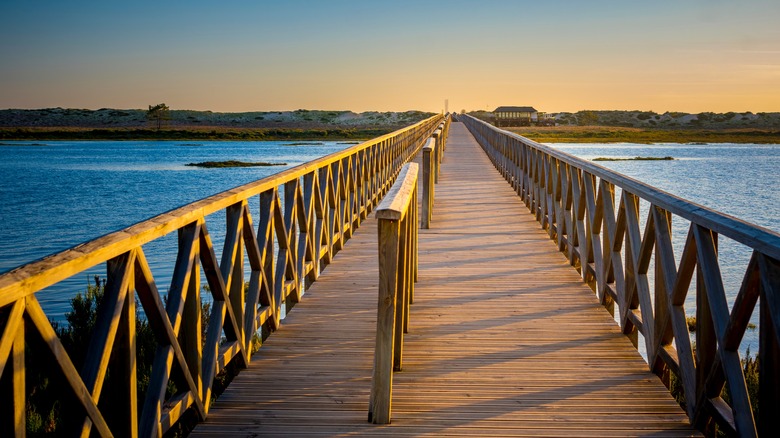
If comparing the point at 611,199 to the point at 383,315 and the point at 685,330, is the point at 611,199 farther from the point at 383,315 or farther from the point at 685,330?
the point at 383,315

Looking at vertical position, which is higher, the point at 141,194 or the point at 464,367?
the point at 464,367

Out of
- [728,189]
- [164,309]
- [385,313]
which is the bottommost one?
[728,189]

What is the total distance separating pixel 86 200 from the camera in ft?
88.4

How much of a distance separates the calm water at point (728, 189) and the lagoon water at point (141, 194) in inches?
1.3

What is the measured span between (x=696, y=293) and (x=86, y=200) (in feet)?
88.1

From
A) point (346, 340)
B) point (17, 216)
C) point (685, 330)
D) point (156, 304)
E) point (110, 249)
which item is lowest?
point (17, 216)

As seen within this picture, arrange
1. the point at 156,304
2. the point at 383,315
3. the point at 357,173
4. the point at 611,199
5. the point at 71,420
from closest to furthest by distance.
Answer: the point at 71,420 < the point at 156,304 < the point at 383,315 < the point at 611,199 < the point at 357,173

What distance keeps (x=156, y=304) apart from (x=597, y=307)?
11.6 feet

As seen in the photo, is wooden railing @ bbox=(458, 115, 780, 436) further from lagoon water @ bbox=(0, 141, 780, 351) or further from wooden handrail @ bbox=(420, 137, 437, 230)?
lagoon water @ bbox=(0, 141, 780, 351)

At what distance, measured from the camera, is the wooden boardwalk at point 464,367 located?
3309 mm

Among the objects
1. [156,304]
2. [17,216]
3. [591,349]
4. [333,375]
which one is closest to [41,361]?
[156,304]

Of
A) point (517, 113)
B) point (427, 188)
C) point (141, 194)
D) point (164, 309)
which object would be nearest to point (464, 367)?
point (164, 309)

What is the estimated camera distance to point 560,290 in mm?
5793

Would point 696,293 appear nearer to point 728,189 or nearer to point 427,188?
point 427,188
